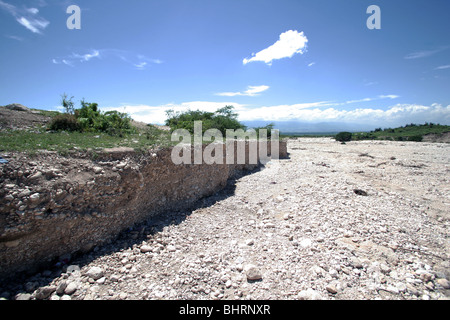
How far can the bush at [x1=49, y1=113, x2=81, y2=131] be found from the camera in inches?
263

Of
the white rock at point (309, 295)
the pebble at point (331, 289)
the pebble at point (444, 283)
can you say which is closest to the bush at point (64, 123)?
the white rock at point (309, 295)

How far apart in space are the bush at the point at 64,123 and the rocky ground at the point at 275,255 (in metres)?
4.78

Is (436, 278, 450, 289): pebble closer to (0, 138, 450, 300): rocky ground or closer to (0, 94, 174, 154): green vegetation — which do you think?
(0, 138, 450, 300): rocky ground

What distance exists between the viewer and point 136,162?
486 centimetres

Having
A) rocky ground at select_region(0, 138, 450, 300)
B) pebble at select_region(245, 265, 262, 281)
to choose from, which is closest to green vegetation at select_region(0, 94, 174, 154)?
rocky ground at select_region(0, 138, 450, 300)

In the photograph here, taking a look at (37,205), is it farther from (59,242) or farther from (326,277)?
(326,277)

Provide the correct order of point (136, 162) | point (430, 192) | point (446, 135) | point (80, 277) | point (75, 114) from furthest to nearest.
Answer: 1. point (446, 135)
2. point (75, 114)
3. point (430, 192)
4. point (136, 162)
5. point (80, 277)

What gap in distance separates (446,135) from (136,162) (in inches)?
1571

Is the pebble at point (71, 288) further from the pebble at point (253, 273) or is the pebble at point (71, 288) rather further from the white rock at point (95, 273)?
the pebble at point (253, 273)

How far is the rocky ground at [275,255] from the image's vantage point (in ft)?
10.5

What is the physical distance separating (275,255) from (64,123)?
774cm

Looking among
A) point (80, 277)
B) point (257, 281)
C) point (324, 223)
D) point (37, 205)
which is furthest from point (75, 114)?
point (324, 223)

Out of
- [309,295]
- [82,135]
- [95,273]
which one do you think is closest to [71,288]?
[95,273]
